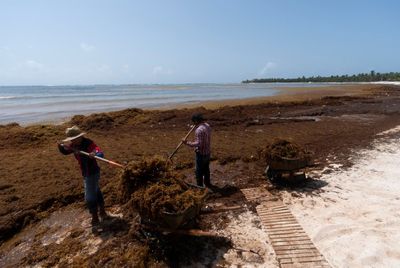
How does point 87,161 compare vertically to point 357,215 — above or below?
above

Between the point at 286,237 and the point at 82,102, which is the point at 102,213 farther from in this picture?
the point at 82,102

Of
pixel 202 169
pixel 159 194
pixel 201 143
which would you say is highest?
pixel 201 143

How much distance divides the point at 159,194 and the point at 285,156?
3725mm

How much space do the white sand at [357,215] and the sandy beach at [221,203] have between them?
0.02 m

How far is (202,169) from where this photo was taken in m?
7.63

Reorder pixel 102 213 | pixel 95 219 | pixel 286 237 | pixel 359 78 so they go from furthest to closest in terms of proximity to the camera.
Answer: pixel 359 78
pixel 102 213
pixel 95 219
pixel 286 237

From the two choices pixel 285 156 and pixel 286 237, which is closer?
pixel 286 237

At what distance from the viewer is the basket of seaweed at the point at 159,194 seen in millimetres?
4848

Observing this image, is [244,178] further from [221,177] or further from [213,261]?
[213,261]

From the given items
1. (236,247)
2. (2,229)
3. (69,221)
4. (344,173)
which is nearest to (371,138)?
(344,173)

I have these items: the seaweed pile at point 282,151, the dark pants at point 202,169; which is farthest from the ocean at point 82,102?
the seaweed pile at point 282,151

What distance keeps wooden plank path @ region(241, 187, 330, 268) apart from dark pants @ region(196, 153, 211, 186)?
124cm

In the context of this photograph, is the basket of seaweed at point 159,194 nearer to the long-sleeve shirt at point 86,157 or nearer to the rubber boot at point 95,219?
the long-sleeve shirt at point 86,157

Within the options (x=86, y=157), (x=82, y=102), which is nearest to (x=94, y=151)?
(x=86, y=157)
